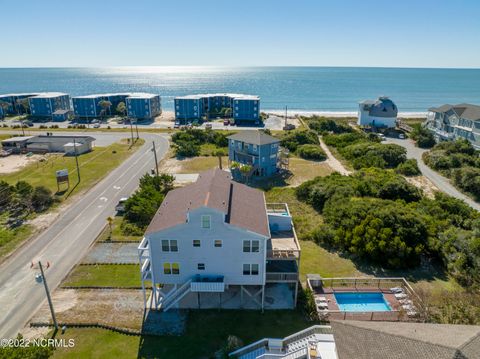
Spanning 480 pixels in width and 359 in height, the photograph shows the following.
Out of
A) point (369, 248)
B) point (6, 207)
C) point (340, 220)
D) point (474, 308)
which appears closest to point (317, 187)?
point (340, 220)

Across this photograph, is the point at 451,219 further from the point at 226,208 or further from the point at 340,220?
the point at 226,208

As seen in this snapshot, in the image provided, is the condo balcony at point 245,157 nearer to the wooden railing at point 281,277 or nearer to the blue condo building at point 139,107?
the wooden railing at point 281,277

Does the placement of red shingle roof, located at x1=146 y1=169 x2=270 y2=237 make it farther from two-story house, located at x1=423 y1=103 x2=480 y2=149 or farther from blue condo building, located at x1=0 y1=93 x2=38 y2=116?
blue condo building, located at x1=0 y1=93 x2=38 y2=116

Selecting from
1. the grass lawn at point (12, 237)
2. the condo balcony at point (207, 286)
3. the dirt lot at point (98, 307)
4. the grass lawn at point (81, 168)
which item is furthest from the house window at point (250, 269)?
the grass lawn at point (81, 168)

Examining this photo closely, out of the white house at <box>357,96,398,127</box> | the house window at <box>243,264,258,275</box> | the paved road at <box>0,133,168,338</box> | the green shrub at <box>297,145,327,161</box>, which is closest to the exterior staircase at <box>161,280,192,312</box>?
the house window at <box>243,264,258,275</box>

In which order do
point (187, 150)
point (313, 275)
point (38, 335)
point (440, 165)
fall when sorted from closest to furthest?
point (38, 335), point (313, 275), point (440, 165), point (187, 150)

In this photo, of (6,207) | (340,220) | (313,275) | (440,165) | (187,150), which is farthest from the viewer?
(187,150)

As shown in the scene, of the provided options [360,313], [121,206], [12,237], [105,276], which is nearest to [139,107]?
[121,206]
